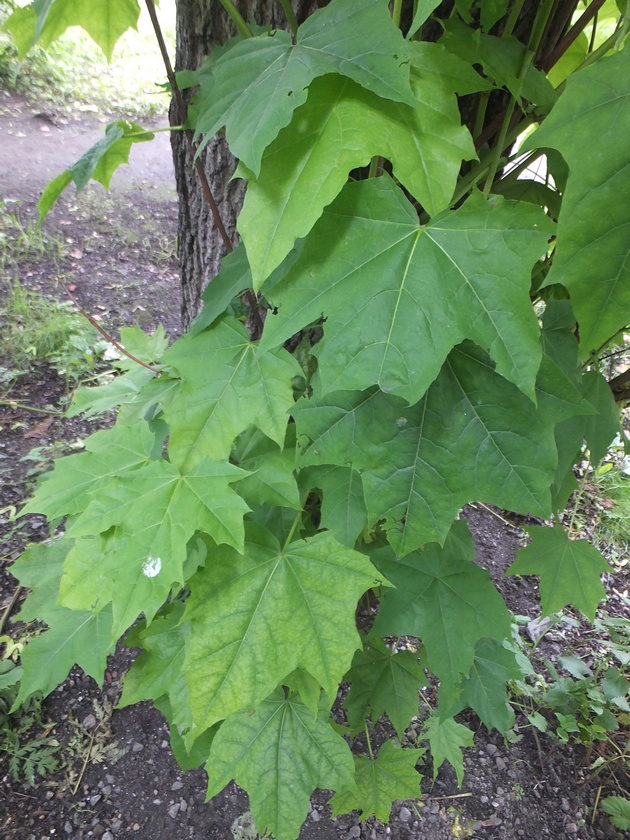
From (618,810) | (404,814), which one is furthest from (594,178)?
(618,810)

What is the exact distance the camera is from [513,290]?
0.80 m

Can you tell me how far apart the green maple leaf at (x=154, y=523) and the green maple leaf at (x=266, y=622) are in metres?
0.14

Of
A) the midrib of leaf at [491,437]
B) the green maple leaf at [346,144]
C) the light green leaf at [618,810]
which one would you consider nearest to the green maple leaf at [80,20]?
the green maple leaf at [346,144]

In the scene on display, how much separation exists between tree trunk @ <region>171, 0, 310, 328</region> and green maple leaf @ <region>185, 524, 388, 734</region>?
2.69ft

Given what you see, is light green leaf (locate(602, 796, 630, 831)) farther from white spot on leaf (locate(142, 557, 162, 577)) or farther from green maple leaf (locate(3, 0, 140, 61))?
green maple leaf (locate(3, 0, 140, 61))

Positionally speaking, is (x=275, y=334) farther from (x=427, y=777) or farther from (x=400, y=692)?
(x=427, y=777)

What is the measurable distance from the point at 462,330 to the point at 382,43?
410 millimetres

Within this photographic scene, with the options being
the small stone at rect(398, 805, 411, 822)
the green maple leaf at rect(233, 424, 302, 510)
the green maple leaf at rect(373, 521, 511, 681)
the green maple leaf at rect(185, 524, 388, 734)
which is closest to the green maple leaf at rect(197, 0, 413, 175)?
the green maple leaf at rect(233, 424, 302, 510)

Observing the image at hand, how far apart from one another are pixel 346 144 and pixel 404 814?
209cm

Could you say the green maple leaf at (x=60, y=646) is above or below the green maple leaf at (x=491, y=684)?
below

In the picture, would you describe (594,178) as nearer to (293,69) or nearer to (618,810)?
(293,69)

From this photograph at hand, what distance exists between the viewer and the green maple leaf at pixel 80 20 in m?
1.12

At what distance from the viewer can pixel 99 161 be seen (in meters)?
1.12

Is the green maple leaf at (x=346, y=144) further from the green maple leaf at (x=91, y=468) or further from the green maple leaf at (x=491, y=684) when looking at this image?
the green maple leaf at (x=491, y=684)
